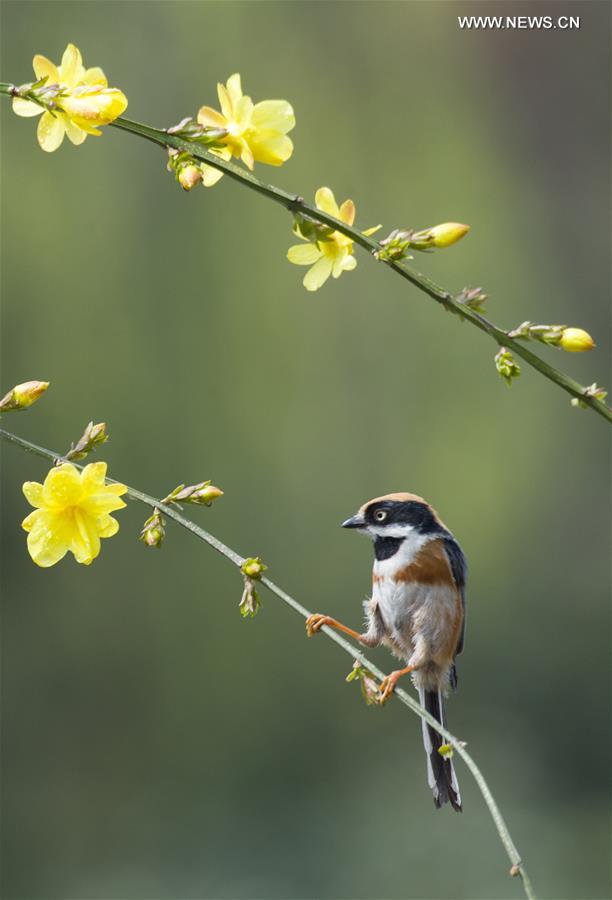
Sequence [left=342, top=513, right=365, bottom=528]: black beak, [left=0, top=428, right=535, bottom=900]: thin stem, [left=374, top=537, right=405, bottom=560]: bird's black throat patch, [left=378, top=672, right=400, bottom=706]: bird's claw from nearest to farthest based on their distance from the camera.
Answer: [left=0, top=428, right=535, bottom=900]: thin stem < [left=378, top=672, right=400, bottom=706]: bird's claw < [left=342, top=513, right=365, bottom=528]: black beak < [left=374, top=537, right=405, bottom=560]: bird's black throat patch

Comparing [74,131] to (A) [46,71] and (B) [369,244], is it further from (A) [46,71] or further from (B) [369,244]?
(B) [369,244]

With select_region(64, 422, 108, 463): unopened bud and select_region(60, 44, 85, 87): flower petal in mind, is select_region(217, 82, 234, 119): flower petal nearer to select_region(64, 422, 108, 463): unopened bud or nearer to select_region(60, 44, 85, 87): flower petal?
select_region(60, 44, 85, 87): flower petal

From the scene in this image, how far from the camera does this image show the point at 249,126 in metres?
0.84

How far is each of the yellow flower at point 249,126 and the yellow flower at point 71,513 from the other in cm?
25

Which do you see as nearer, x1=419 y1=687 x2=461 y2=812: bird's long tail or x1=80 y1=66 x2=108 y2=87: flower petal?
x1=80 y1=66 x2=108 y2=87: flower petal

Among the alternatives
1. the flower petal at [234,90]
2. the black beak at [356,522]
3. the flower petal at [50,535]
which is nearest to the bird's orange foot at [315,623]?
the black beak at [356,522]

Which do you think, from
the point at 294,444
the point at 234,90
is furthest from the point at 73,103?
the point at 294,444

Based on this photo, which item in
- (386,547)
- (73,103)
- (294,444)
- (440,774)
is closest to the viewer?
(73,103)

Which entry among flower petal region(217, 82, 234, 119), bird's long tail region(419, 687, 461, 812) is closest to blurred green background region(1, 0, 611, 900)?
bird's long tail region(419, 687, 461, 812)

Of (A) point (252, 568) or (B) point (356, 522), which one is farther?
(B) point (356, 522)

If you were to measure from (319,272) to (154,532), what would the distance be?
26 cm

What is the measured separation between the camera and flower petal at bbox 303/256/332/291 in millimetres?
884

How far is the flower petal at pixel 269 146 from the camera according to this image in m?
0.85

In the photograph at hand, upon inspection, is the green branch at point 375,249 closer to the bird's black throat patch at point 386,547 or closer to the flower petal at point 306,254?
the flower petal at point 306,254
